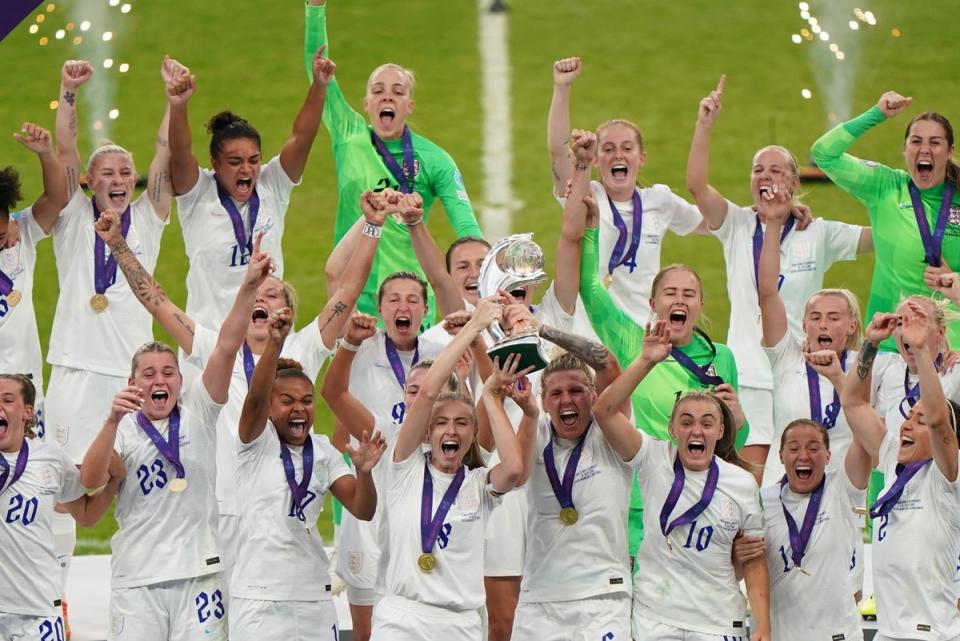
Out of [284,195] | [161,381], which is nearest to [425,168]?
[284,195]

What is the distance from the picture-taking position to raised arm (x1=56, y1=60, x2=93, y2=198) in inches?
366

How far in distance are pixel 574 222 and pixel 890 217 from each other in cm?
228

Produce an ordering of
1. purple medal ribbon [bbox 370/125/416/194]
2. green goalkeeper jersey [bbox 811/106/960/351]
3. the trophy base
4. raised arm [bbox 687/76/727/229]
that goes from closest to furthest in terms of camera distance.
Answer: the trophy base → raised arm [bbox 687/76/727/229] → green goalkeeper jersey [bbox 811/106/960/351] → purple medal ribbon [bbox 370/125/416/194]

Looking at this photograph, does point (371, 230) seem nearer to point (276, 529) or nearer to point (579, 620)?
point (276, 529)

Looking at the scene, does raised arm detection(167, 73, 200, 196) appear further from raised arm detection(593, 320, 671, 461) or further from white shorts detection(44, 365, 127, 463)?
raised arm detection(593, 320, 671, 461)

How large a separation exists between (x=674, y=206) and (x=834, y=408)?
1547mm

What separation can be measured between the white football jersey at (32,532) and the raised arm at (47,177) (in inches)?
67.8

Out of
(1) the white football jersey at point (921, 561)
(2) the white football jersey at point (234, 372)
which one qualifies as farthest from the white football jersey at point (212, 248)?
(1) the white football jersey at point (921, 561)

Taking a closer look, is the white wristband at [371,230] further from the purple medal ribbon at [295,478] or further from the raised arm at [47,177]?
the raised arm at [47,177]

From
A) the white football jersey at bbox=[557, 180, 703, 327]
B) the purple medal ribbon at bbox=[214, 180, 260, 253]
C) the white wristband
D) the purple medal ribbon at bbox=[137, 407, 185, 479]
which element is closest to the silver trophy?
the white wristband

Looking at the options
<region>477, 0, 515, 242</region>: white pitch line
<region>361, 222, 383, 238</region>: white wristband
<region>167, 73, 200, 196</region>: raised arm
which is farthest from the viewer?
<region>477, 0, 515, 242</region>: white pitch line

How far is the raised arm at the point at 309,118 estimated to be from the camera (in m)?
9.41

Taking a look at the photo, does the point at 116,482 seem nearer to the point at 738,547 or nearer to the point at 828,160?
the point at 738,547

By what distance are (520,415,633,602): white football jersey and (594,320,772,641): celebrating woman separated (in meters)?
0.10
